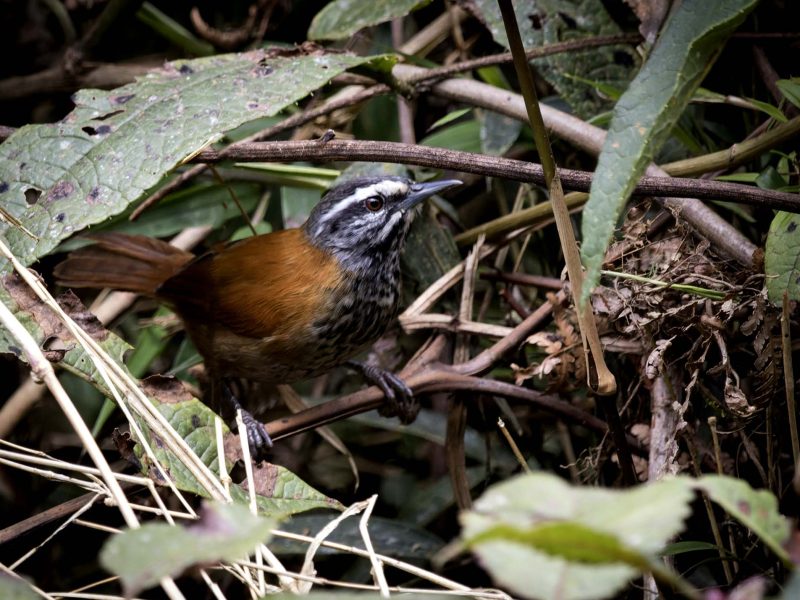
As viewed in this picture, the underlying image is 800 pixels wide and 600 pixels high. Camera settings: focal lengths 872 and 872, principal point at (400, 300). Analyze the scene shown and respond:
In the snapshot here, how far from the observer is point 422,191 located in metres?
3.50

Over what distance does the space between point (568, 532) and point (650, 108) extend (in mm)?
995

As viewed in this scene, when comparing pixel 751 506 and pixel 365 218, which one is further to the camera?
pixel 365 218

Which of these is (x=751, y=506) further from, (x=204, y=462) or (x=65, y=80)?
(x=65, y=80)

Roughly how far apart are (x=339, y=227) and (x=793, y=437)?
2.03 m

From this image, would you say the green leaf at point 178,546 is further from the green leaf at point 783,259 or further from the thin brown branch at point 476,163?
the green leaf at point 783,259

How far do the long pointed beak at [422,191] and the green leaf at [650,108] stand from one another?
61.1 inches

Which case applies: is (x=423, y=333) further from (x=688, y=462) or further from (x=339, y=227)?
(x=688, y=462)

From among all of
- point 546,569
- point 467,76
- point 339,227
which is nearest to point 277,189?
point 339,227

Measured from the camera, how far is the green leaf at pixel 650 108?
1.63m

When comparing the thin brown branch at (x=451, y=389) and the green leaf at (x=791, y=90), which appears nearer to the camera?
the green leaf at (x=791, y=90)

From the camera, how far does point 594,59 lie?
3.54m

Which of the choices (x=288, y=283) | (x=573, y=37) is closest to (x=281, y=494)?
(x=288, y=283)

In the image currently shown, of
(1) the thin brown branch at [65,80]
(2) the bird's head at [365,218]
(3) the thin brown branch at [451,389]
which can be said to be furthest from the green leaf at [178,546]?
(1) the thin brown branch at [65,80]

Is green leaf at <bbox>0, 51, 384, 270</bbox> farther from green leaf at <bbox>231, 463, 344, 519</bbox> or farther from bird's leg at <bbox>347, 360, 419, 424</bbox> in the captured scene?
bird's leg at <bbox>347, 360, 419, 424</bbox>
